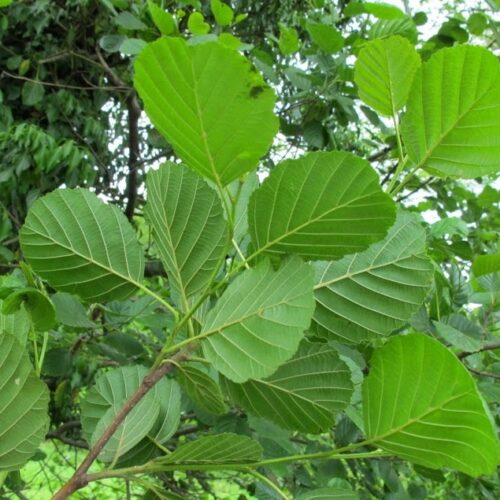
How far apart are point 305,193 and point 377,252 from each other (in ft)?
0.37

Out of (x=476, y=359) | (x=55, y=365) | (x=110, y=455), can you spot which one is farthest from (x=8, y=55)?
(x=110, y=455)

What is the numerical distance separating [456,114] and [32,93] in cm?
221

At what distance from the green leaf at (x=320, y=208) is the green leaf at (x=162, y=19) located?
3.09 ft

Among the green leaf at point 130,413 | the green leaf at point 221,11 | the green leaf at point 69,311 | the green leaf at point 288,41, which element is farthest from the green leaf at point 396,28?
the green leaf at point 130,413

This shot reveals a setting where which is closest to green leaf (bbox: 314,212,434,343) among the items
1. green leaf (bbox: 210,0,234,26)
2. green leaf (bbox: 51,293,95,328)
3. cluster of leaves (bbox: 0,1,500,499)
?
cluster of leaves (bbox: 0,1,500,499)

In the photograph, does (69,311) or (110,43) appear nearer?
(69,311)

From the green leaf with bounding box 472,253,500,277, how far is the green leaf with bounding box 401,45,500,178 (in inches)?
11.7

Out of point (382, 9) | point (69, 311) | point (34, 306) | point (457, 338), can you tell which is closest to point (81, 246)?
point (34, 306)

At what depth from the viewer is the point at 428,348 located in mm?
311

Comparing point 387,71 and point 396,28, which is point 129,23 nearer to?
point 396,28

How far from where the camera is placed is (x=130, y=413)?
442mm

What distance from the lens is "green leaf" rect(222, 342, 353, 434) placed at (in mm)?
387

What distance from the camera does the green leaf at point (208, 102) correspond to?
0.27 m

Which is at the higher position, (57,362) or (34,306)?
(34,306)
